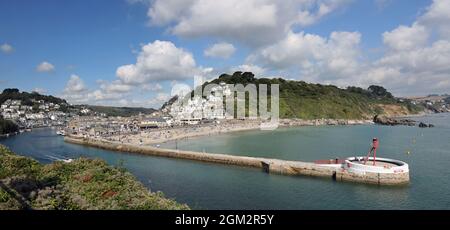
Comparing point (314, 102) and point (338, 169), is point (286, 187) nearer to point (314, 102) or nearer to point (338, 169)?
point (338, 169)

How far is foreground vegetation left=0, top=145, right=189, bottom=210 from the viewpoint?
64.4ft

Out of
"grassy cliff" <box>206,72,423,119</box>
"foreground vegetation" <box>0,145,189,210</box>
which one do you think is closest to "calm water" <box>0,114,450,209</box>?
"foreground vegetation" <box>0,145,189,210</box>

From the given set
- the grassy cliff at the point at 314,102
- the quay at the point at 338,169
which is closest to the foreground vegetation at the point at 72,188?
the quay at the point at 338,169

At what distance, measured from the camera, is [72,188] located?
2408 centimetres

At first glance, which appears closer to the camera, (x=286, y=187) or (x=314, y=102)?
(x=286, y=187)

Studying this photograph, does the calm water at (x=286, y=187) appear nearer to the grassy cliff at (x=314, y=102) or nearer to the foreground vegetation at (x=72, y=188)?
the foreground vegetation at (x=72, y=188)

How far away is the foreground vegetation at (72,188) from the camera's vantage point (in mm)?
19641

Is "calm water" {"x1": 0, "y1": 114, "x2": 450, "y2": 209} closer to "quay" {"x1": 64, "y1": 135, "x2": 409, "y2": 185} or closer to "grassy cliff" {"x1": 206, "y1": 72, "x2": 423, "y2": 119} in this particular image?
"quay" {"x1": 64, "y1": 135, "x2": 409, "y2": 185}

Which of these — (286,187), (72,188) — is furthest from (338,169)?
(72,188)

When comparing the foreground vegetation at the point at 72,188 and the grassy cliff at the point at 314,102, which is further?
the grassy cliff at the point at 314,102
